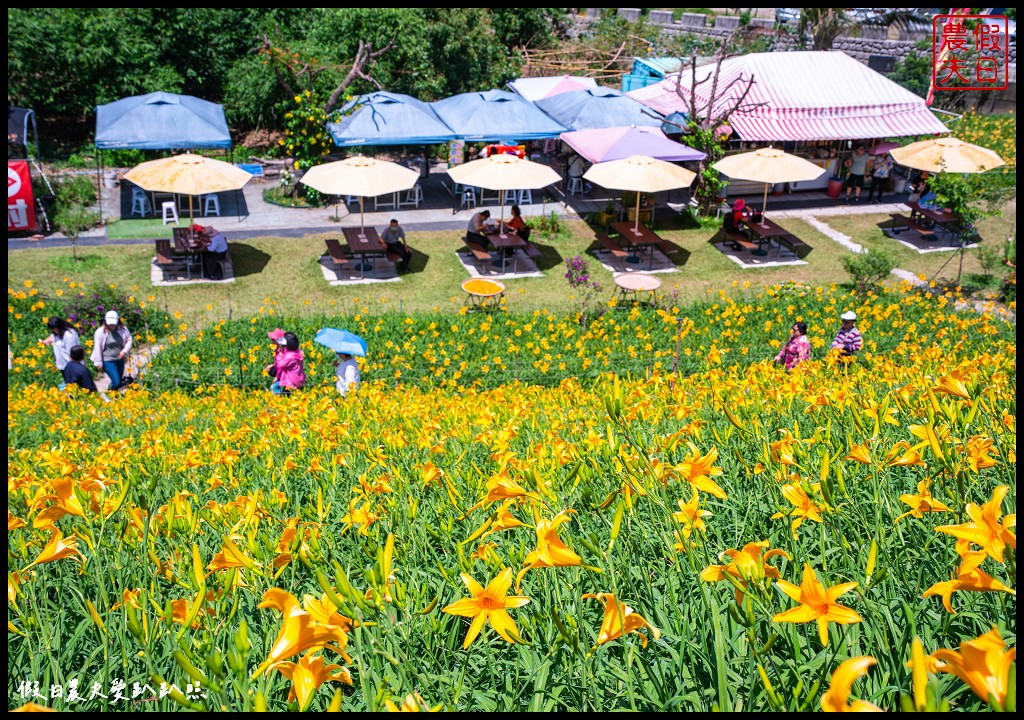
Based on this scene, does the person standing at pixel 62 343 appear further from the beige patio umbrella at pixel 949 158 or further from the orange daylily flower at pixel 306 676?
the beige patio umbrella at pixel 949 158

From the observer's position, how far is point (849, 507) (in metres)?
2.46

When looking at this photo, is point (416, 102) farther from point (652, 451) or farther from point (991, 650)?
point (991, 650)

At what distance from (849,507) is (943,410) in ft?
1.27

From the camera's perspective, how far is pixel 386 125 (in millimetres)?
15781

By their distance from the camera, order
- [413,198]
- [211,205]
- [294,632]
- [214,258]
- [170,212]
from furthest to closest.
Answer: [413,198] < [211,205] < [170,212] < [214,258] < [294,632]

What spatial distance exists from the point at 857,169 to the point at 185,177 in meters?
13.3

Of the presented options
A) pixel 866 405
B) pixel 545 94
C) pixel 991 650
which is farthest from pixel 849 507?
pixel 545 94

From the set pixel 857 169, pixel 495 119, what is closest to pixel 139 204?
pixel 495 119

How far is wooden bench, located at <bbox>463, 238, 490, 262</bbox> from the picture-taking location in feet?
42.4

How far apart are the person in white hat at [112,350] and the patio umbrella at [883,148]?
14.8m

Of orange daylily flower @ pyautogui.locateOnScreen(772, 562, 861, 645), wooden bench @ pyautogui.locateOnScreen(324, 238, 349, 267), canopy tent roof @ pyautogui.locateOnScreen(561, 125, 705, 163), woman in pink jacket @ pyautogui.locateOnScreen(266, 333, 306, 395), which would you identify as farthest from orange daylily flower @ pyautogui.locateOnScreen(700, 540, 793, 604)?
canopy tent roof @ pyautogui.locateOnScreen(561, 125, 705, 163)

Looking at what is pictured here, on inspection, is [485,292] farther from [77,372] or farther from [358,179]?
[77,372]

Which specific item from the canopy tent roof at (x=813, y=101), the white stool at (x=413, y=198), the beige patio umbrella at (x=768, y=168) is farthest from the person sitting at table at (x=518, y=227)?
the canopy tent roof at (x=813, y=101)

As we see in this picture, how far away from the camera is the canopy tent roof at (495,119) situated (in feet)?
53.7
